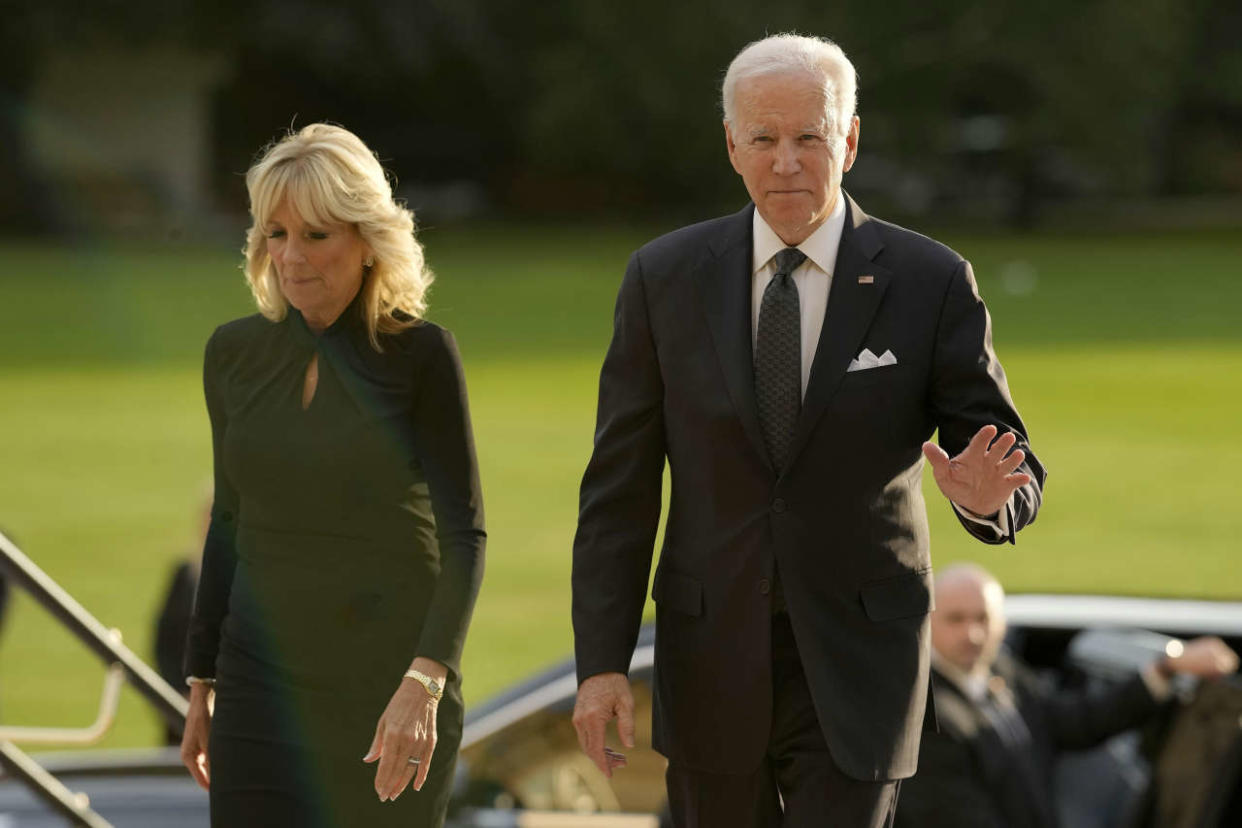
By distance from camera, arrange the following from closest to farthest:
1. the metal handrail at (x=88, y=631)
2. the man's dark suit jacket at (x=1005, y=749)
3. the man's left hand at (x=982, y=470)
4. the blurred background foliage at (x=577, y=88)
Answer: the man's left hand at (x=982, y=470)
the metal handrail at (x=88, y=631)
the man's dark suit jacket at (x=1005, y=749)
the blurred background foliage at (x=577, y=88)

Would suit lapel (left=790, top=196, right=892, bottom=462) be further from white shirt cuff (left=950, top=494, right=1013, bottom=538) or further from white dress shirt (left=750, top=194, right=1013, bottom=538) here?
white shirt cuff (left=950, top=494, right=1013, bottom=538)

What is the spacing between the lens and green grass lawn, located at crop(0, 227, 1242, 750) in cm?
1742

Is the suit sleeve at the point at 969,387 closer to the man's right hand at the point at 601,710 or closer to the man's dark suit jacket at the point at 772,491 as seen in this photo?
the man's dark suit jacket at the point at 772,491

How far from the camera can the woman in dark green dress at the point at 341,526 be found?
11.8 ft

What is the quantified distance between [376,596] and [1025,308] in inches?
1543

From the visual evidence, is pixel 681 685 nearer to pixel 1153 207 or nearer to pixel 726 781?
pixel 726 781

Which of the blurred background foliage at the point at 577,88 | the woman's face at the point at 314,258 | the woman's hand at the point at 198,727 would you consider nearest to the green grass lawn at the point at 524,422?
the blurred background foliage at the point at 577,88

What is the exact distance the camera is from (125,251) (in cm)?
5497

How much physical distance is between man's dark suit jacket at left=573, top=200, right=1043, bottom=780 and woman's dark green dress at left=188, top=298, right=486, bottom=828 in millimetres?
310

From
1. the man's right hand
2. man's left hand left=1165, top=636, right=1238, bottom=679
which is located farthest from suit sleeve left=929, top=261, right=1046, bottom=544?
man's left hand left=1165, top=636, right=1238, bottom=679

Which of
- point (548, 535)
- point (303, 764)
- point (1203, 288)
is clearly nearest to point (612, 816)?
point (303, 764)

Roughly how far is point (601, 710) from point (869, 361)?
693 mm

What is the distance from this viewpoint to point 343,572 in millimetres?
3645

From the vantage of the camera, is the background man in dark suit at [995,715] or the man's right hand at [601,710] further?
the background man in dark suit at [995,715]
